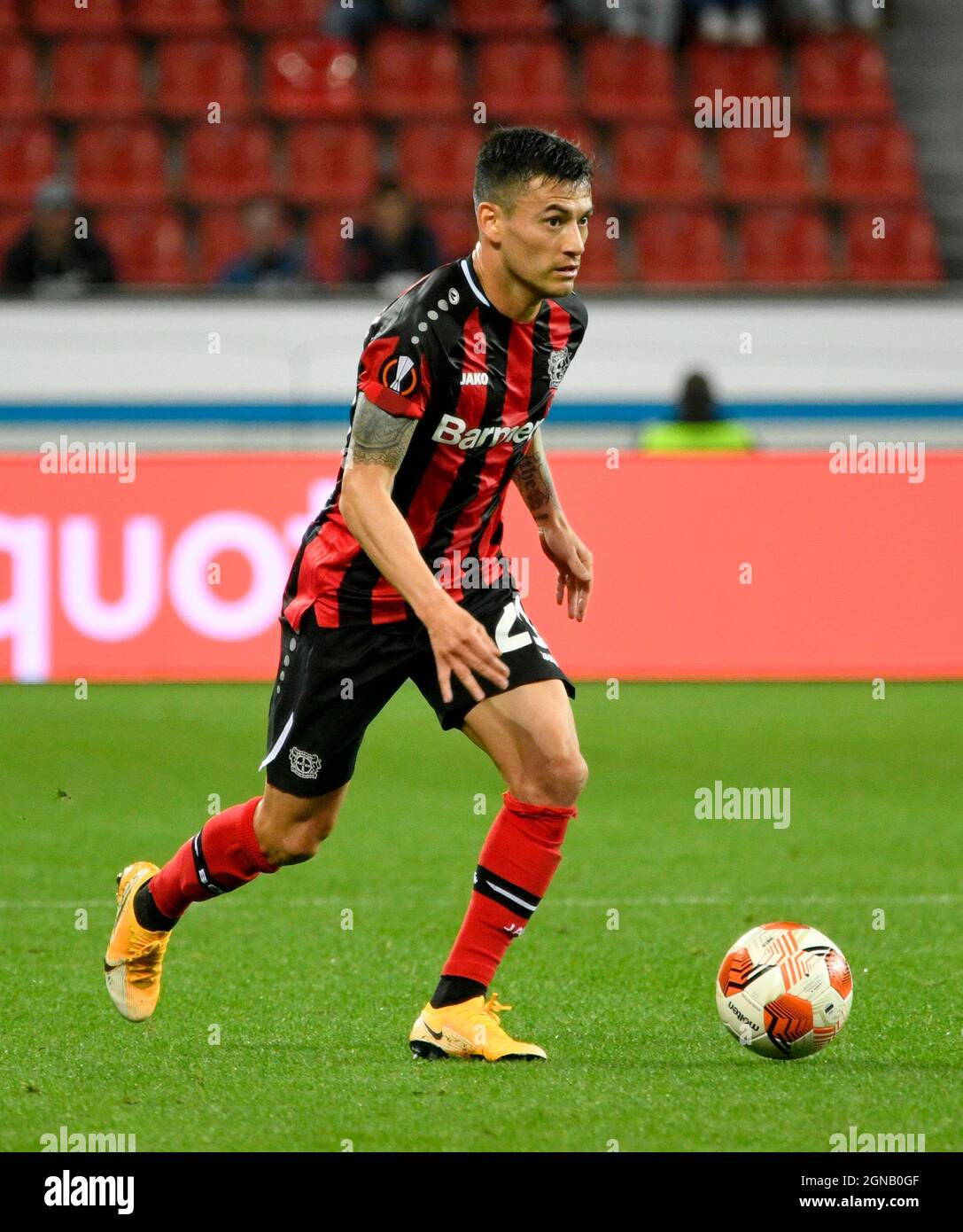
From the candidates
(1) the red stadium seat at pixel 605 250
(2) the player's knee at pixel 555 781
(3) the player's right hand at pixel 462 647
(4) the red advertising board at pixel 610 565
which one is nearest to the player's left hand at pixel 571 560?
(2) the player's knee at pixel 555 781

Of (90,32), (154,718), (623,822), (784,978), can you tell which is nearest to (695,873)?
(623,822)

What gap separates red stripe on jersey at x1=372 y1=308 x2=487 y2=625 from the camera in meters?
4.48

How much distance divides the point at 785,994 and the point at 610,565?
6.69m

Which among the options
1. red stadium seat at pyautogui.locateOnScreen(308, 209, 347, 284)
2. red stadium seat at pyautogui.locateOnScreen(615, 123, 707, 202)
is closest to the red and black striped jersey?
red stadium seat at pyautogui.locateOnScreen(308, 209, 347, 284)

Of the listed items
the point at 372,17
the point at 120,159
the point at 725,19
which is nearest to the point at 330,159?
the point at 372,17

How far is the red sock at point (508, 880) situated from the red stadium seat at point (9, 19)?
42.8 feet

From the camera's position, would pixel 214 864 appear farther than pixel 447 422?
Yes

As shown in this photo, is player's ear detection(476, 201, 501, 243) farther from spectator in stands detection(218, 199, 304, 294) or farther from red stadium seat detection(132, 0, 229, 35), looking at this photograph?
red stadium seat detection(132, 0, 229, 35)

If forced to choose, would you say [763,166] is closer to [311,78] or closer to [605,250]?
[605,250]

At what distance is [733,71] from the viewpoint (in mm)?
16797

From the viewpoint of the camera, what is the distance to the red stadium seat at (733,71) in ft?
55.0

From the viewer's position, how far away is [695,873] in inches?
270

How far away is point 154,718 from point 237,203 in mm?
6460

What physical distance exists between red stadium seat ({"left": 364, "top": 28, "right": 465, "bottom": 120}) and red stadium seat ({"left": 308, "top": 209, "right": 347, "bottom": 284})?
132 cm
